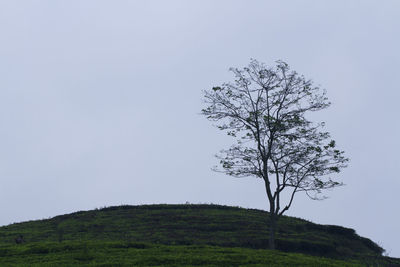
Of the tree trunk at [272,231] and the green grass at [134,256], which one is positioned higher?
the tree trunk at [272,231]

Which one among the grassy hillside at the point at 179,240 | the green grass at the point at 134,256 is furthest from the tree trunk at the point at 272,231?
the green grass at the point at 134,256

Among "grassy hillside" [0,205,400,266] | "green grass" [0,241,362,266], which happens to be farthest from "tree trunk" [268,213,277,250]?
"green grass" [0,241,362,266]

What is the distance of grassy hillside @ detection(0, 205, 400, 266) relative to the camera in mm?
31797

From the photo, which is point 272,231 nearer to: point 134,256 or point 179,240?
point 179,240

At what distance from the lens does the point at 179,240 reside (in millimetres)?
43094

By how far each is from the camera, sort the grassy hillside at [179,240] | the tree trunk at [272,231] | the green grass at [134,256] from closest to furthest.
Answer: the green grass at [134,256] → the grassy hillside at [179,240] → the tree trunk at [272,231]

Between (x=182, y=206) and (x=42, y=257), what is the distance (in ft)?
101

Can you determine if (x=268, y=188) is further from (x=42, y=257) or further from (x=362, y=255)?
(x=42, y=257)

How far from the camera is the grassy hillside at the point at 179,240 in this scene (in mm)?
31797

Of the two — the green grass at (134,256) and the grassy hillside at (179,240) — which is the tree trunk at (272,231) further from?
the green grass at (134,256)

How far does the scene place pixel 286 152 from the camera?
4253cm

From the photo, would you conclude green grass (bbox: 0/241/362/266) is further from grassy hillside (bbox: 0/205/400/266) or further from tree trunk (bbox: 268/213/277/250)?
Answer: tree trunk (bbox: 268/213/277/250)

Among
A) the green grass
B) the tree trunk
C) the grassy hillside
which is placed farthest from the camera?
the tree trunk

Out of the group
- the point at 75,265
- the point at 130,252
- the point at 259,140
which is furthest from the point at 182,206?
the point at 75,265
